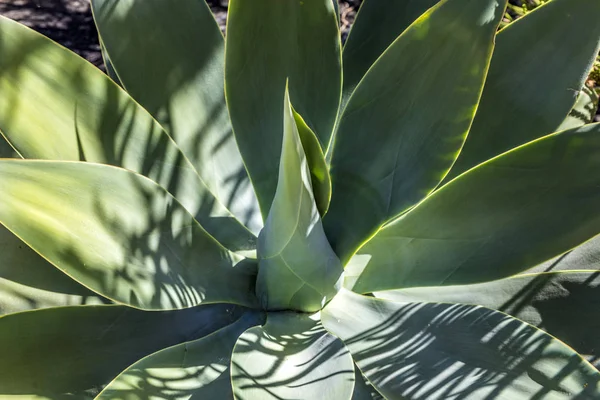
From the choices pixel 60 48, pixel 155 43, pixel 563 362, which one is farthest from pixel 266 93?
pixel 563 362

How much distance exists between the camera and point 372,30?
92 centimetres

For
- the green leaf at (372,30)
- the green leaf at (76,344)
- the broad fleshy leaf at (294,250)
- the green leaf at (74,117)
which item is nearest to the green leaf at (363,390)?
the broad fleshy leaf at (294,250)

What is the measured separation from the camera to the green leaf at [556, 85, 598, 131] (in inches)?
40.7

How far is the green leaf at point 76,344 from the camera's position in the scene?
27.7 inches

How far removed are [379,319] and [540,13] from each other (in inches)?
18.1

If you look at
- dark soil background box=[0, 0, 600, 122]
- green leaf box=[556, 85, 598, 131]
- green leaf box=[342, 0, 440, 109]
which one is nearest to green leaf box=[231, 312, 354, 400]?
green leaf box=[342, 0, 440, 109]

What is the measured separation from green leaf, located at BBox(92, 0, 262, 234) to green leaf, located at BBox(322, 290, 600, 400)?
249mm

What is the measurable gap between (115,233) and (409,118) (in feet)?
1.30

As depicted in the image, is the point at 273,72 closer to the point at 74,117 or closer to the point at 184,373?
the point at 74,117

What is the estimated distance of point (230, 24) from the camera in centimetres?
76

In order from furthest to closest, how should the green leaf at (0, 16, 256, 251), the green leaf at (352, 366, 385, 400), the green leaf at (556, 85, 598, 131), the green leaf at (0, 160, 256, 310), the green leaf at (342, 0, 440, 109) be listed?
the green leaf at (556, 85, 598, 131) → the green leaf at (342, 0, 440, 109) → the green leaf at (352, 366, 385, 400) → the green leaf at (0, 16, 256, 251) → the green leaf at (0, 160, 256, 310)

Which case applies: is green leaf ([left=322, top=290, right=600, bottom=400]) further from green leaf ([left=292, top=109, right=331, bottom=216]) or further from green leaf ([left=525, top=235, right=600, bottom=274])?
green leaf ([left=525, top=235, right=600, bottom=274])

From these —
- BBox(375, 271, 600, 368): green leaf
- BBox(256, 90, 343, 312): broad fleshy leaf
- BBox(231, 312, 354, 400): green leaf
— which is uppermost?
BBox(256, 90, 343, 312): broad fleshy leaf

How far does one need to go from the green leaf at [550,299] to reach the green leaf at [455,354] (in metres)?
0.10
